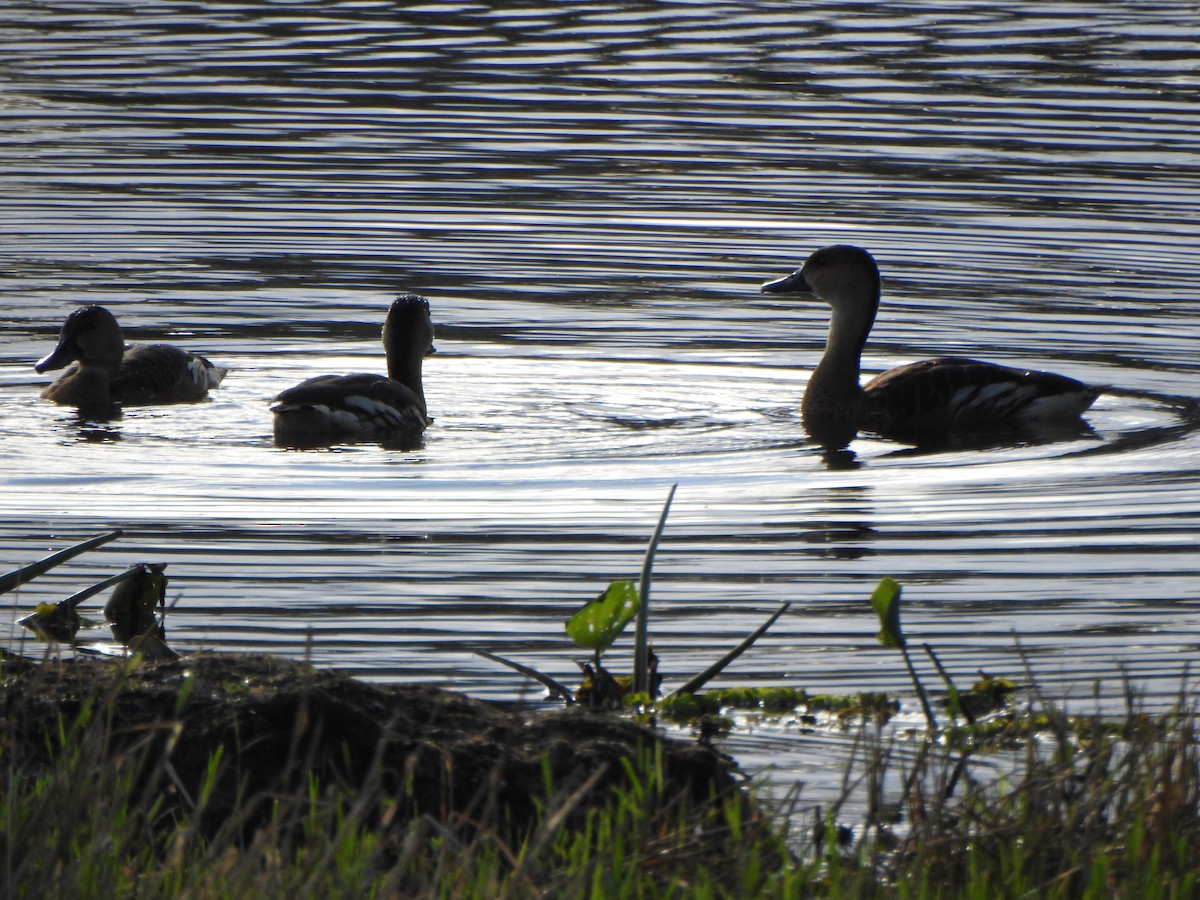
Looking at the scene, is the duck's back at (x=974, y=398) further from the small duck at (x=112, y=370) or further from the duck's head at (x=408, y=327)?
the small duck at (x=112, y=370)

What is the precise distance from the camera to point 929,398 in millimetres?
11477

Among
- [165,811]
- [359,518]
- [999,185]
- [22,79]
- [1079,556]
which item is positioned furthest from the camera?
[22,79]

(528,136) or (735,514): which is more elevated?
(528,136)

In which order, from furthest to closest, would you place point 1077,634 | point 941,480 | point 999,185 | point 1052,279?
point 999,185, point 1052,279, point 941,480, point 1077,634

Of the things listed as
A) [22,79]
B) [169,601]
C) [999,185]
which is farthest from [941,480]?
[22,79]

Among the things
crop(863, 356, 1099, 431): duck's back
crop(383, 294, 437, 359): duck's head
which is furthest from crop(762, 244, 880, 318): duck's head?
crop(383, 294, 437, 359): duck's head

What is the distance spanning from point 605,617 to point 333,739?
3.55 ft

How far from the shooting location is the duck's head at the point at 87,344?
39.6ft

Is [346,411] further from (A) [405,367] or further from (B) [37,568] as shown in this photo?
(B) [37,568]

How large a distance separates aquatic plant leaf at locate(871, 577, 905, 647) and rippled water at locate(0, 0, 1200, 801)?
42 centimetres

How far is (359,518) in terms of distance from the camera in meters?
8.94

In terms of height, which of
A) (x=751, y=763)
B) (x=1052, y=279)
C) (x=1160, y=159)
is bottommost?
(x=751, y=763)

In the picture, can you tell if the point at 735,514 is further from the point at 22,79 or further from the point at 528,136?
the point at 22,79

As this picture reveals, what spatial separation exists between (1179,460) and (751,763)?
5317mm
